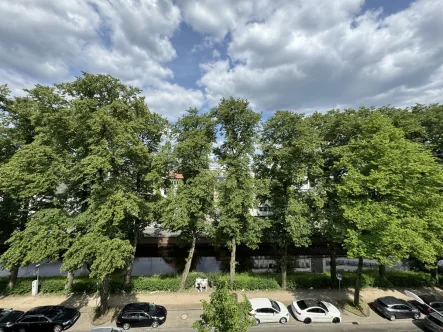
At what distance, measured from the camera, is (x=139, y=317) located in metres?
16.4

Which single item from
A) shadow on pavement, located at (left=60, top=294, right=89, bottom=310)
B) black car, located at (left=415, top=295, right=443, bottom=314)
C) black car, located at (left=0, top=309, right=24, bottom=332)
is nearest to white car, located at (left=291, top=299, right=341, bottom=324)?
black car, located at (left=415, top=295, right=443, bottom=314)

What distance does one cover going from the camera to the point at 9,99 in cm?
2047

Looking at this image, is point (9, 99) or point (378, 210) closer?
point (378, 210)

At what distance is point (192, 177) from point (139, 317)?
35.2 feet

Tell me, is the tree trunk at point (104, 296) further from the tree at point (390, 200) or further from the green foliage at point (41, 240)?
the tree at point (390, 200)

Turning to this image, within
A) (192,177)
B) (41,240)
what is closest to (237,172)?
(192,177)

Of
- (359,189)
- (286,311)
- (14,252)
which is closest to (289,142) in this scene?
(359,189)

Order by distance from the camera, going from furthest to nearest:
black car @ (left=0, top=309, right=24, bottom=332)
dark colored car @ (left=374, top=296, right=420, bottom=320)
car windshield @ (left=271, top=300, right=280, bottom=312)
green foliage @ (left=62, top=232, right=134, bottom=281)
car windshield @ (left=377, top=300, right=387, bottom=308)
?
car windshield @ (left=377, top=300, right=387, bottom=308) → dark colored car @ (left=374, top=296, right=420, bottom=320) → car windshield @ (left=271, top=300, right=280, bottom=312) → black car @ (left=0, top=309, right=24, bottom=332) → green foliage @ (left=62, top=232, right=134, bottom=281)

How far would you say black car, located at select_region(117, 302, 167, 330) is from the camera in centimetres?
1625

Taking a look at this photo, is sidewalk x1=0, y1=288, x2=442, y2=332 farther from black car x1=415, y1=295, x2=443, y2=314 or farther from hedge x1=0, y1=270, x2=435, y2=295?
black car x1=415, y1=295, x2=443, y2=314

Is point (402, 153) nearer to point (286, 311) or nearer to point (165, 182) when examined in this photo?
point (286, 311)

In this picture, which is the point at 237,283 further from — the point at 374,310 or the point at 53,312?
the point at 53,312

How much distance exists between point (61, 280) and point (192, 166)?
599 inches

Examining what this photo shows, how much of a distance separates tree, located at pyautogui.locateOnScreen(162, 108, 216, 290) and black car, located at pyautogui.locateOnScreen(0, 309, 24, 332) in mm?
10965
